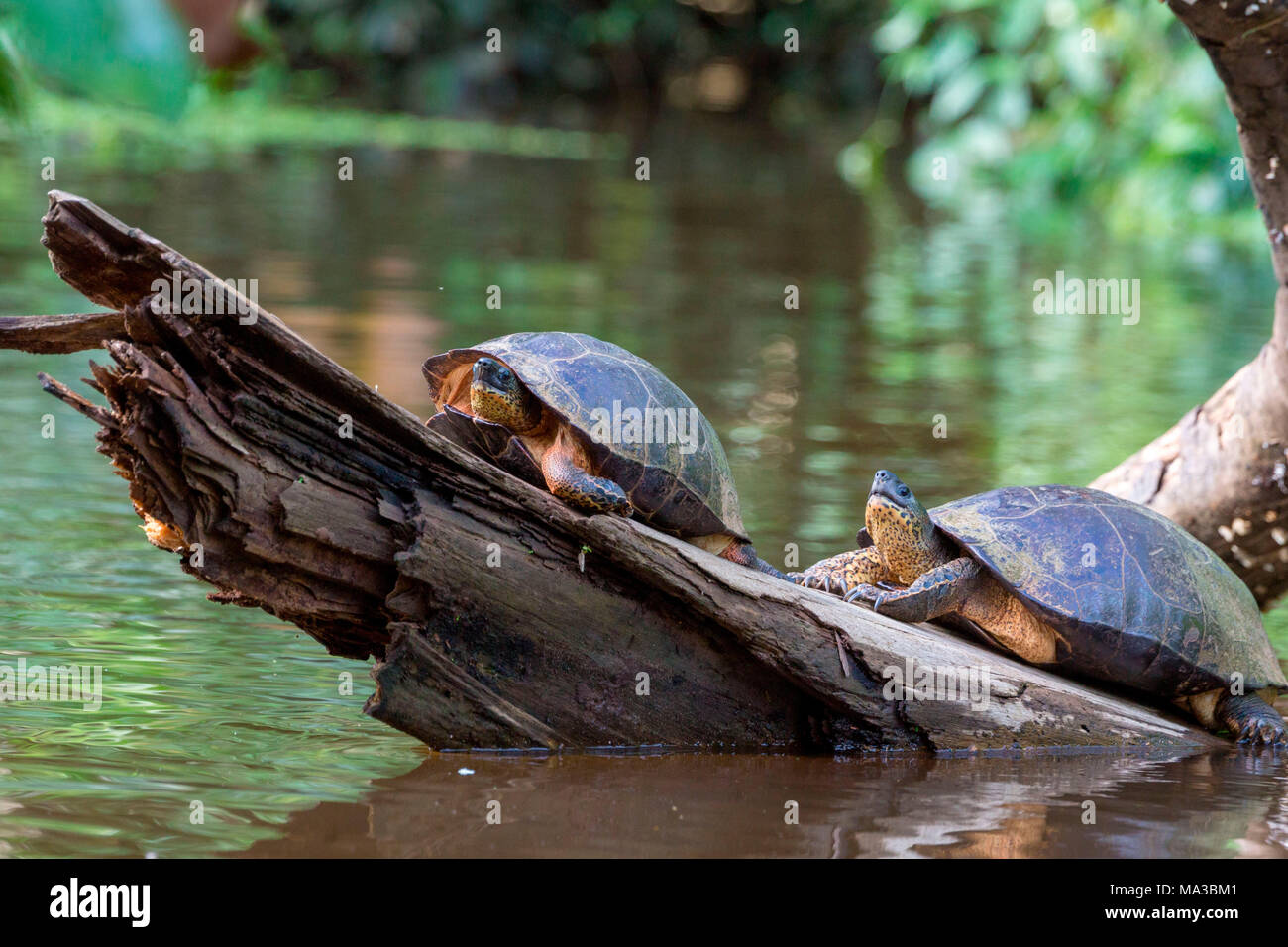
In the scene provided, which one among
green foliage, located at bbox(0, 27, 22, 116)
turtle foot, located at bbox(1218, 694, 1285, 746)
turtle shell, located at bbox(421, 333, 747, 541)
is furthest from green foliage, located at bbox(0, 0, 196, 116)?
turtle foot, located at bbox(1218, 694, 1285, 746)

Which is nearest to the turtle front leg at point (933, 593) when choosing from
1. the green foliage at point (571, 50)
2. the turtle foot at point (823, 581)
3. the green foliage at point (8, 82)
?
the turtle foot at point (823, 581)

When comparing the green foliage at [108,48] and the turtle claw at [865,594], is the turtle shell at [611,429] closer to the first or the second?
the turtle claw at [865,594]

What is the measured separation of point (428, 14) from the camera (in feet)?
95.7

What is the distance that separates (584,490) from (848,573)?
1004 mm

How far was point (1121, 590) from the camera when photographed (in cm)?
366

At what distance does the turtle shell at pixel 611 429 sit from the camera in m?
3.49

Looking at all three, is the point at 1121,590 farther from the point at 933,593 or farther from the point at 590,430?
the point at 590,430

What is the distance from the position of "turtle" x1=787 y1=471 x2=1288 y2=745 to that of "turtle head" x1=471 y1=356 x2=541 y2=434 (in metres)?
0.91

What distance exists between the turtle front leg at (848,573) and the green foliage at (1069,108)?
14329 mm

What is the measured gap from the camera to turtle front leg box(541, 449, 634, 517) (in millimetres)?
3330

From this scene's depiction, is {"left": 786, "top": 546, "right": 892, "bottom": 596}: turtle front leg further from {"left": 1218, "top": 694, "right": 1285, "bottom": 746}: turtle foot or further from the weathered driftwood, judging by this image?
{"left": 1218, "top": 694, "right": 1285, "bottom": 746}: turtle foot

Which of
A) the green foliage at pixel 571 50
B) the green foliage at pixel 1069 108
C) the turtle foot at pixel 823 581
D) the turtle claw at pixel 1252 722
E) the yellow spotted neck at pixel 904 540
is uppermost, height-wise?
the green foliage at pixel 571 50

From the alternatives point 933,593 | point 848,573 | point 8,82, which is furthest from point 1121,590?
point 8,82

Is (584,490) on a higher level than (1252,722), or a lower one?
higher
